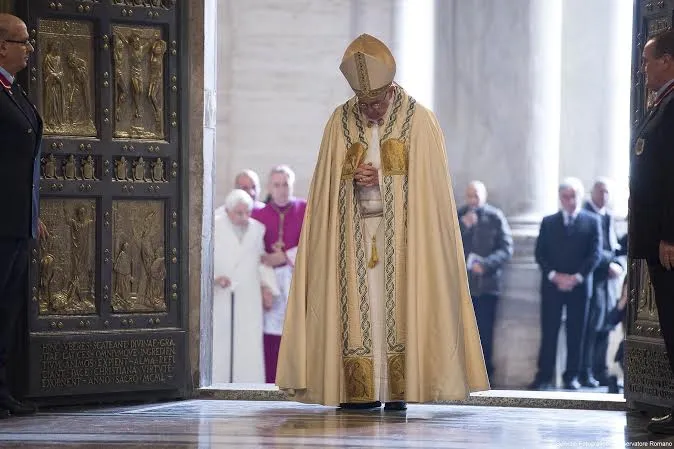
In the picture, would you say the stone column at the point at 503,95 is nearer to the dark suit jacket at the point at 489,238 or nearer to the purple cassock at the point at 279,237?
the dark suit jacket at the point at 489,238

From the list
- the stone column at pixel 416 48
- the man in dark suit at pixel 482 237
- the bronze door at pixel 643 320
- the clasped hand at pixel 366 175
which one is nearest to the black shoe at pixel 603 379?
the man in dark suit at pixel 482 237

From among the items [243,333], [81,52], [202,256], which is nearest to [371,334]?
[202,256]

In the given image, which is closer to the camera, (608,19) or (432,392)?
(432,392)

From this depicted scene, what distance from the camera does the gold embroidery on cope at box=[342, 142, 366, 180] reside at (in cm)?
820

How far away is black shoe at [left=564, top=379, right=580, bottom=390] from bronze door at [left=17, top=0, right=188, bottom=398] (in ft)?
18.2

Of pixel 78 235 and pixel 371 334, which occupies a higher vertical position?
pixel 78 235

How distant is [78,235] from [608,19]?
1017cm

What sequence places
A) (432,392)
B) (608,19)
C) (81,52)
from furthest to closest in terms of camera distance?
(608,19) < (81,52) < (432,392)

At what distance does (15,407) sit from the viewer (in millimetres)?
7980

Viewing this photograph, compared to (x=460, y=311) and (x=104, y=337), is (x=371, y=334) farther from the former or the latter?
(x=104, y=337)

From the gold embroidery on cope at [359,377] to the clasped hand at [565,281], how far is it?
224 inches

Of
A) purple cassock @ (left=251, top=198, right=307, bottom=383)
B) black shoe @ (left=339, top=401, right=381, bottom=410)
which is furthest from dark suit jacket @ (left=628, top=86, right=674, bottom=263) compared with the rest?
purple cassock @ (left=251, top=198, right=307, bottom=383)

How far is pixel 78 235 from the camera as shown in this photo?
8500 millimetres

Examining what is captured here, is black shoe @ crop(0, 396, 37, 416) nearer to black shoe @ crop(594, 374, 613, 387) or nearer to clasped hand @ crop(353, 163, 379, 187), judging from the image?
clasped hand @ crop(353, 163, 379, 187)
